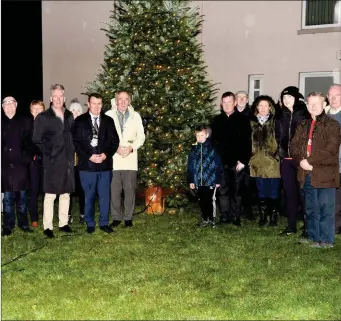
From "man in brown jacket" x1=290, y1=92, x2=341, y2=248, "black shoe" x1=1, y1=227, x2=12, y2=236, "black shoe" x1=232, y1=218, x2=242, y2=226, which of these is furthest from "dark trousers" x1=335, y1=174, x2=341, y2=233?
"black shoe" x1=1, y1=227, x2=12, y2=236

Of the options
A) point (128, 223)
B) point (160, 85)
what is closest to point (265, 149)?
point (160, 85)

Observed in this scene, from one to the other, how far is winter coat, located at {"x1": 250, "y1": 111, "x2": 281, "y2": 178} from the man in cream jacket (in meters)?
1.81

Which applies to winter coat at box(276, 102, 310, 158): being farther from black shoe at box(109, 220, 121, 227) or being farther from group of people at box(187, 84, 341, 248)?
black shoe at box(109, 220, 121, 227)

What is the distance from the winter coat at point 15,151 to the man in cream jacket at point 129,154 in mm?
1449

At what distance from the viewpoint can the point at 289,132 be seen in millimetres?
8008

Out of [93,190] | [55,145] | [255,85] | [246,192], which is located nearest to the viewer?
[55,145]

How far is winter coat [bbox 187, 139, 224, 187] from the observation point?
873cm

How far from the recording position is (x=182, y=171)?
32.2 ft

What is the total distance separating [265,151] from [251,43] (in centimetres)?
718

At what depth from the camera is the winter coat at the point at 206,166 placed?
28.7ft

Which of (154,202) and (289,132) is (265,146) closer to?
(289,132)

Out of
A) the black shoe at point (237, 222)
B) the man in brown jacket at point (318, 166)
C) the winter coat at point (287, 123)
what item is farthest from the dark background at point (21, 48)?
the man in brown jacket at point (318, 166)

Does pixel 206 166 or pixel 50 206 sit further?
pixel 206 166

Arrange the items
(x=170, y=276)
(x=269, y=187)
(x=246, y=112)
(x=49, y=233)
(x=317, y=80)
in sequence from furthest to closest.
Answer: (x=317, y=80) → (x=246, y=112) → (x=269, y=187) → (x=49, y=233) → (x=170, y=276)
